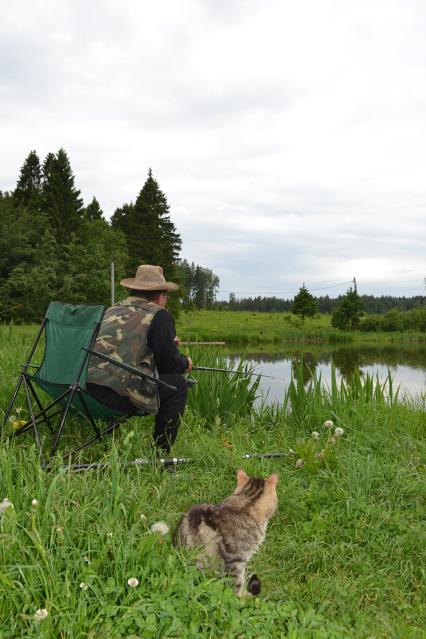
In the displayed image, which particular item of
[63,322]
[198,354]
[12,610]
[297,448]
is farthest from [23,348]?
[12,610]

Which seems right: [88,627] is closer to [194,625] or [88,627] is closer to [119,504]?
[194,625]

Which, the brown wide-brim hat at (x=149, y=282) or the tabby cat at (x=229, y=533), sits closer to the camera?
the tabby cat at (x=229, y=533)

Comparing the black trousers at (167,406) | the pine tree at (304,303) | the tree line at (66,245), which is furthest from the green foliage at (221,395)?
the pine tree at (304,303)

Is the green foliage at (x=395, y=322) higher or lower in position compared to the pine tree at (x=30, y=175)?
lower

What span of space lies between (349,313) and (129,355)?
161 ft

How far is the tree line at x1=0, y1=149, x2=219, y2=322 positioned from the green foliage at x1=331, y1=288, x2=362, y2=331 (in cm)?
1698

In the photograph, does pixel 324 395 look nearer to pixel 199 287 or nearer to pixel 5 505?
pixel 5 505

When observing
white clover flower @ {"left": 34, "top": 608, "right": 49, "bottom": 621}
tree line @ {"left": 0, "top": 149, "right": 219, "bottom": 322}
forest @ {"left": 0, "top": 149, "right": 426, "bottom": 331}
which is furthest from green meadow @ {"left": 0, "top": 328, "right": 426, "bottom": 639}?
tree line @ {"left": 0, "top": 149, "right": 219, "bottom": 322}

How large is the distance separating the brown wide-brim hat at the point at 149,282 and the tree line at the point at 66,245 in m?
26.6

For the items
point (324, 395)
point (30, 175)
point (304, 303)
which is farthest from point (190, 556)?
point (30, 175)

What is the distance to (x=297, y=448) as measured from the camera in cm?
376

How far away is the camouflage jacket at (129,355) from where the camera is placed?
140 inches

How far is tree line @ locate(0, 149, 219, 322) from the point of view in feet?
102

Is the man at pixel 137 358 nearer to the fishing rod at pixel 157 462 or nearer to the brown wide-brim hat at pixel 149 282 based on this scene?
the brown wide-brim hat at pixel 149 282
